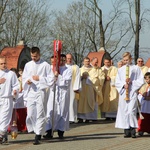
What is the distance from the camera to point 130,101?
1146 centimetres

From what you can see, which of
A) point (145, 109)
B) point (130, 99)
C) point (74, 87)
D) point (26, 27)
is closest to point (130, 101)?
point (130, 99)

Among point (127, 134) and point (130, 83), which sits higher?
point (130, 83)

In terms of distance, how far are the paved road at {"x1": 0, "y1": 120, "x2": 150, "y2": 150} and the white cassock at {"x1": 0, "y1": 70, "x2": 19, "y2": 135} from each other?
49cm

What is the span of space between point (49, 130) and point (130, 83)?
85.2 inches

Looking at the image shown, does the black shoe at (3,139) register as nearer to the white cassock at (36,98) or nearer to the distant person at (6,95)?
the distant person at (6,95)

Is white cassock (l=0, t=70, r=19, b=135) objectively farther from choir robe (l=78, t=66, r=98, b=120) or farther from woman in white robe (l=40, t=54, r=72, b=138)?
choir robe (l=78, t=66, r=98, b=120)

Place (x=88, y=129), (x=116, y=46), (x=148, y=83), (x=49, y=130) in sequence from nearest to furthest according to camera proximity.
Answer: (x=49, y=130) → (x=148, y=83) → (x=88, y=129) → (x=116, y=46)

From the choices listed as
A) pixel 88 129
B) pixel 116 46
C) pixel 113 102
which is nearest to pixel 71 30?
pixel 116 46

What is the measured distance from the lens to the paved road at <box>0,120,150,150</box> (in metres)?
9.73

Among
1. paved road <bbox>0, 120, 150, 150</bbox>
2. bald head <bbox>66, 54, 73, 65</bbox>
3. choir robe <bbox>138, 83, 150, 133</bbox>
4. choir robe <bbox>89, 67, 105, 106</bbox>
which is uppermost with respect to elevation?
bald head <bbox>66, 54, 73, 65</bbox>

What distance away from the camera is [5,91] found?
10336 mm

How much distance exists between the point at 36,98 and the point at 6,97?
0.63 meters

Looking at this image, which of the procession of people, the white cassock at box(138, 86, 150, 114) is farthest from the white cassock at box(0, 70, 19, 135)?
the white cassock at box(138, 86, 150, 114)

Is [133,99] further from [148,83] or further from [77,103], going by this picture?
[77,103]
